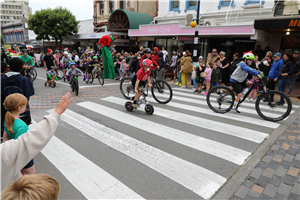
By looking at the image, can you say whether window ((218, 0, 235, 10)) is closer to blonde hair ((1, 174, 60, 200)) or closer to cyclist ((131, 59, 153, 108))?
cyclist ((131, 59, 153, 108))

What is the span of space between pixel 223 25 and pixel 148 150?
11.2 meters

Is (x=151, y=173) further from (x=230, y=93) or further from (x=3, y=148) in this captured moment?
(x=230, y=93)

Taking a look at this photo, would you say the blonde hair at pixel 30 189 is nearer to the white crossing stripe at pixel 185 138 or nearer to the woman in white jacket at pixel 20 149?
the woman in white jacket at pixel 20 149

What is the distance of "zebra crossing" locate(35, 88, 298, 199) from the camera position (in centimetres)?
317

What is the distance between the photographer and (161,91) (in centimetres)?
779

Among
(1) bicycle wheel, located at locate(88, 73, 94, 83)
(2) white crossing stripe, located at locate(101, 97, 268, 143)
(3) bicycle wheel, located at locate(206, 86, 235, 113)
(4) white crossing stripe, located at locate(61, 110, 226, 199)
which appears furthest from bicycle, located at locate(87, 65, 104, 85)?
(3) bicycle wheel, located at locate(206, 86, 235, 113)

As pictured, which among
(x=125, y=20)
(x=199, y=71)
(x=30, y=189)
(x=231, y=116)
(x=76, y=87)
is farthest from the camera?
(x=125, y=20)

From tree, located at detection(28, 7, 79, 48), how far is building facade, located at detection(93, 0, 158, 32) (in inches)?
145

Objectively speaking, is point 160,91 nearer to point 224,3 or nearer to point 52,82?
point 52,82

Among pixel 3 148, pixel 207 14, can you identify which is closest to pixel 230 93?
pixel 3 148

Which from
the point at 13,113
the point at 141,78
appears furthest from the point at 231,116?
the point at 13,113

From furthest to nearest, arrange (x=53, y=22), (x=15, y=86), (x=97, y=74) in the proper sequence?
1. (x=53, y=22)
2. (x=97, y=74)
3. (x=15, y=86)

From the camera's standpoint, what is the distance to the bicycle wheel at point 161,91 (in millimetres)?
7715

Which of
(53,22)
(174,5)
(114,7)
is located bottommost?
(53,22)
